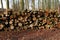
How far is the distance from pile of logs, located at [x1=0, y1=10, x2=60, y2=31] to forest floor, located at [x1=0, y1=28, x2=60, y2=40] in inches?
17.6

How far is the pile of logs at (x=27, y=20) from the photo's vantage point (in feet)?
21.8

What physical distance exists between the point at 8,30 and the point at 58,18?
2.44 metres

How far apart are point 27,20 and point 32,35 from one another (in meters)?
1.19

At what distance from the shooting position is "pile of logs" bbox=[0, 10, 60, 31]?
6656 millimetres

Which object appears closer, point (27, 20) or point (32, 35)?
point (32, 35)

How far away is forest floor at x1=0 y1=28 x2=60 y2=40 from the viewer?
564cm

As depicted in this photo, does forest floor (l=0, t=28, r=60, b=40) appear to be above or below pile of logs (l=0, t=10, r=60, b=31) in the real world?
below

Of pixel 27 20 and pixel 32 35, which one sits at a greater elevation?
pixel 27 20

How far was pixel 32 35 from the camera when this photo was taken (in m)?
5.92

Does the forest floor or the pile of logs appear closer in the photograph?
the forest floor

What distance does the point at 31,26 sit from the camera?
6.84 meters

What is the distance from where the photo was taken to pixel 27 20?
6.95 metres

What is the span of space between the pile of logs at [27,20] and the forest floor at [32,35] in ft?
1.47

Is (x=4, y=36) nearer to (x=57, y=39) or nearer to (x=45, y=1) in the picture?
(x=57, y=39)
